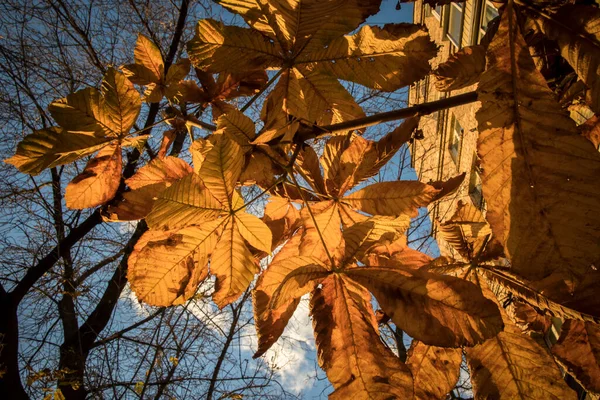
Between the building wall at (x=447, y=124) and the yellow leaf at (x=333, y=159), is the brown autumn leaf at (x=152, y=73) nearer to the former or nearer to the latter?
the yellow leaf at (x=333, y=159)

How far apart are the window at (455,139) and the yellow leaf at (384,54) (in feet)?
18.7

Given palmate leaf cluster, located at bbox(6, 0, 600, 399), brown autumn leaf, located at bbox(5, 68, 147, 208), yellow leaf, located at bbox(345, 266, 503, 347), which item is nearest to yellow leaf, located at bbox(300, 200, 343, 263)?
palmate leaf cluster, located at bbox(6, 0, 600, 399)

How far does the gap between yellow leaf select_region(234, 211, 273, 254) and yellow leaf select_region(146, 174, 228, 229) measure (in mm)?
46

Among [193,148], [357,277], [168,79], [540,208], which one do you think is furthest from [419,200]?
[168,79]

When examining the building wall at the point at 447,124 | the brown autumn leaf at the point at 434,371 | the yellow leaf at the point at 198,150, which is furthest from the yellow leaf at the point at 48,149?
the building wall at the point at 447,124

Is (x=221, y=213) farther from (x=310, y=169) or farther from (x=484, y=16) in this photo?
(x=484, y=16)

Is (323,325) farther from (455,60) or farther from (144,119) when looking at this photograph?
(144,119)

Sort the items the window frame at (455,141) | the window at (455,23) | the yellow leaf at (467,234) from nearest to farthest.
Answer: the yellow leaf at (467,234), the window at (455,23), the window frame at (455,141)

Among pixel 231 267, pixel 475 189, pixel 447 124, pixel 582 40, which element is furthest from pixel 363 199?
pixel 447 124

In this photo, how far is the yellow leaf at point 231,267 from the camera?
606 mm

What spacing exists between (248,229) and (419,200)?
0.30 metres

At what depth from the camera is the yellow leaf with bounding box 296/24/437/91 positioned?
571 millimetres

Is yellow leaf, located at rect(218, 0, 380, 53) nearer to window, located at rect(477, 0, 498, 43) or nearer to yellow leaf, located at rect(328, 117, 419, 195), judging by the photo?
yellow leaf, located at rect(328, 117, 419, 195)

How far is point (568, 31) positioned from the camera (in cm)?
46
